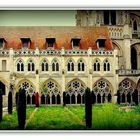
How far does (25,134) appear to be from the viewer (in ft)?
37.0

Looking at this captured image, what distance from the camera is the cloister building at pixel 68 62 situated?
1425cm

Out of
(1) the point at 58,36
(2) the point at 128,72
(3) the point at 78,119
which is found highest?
(1) the point at 58,36

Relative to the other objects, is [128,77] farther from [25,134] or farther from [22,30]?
[25,134]

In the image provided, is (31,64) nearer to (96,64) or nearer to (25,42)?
(25,42)

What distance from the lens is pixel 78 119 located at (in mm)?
11961

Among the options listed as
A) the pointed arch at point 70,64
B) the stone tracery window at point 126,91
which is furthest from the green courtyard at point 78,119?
the pointed arch at point 70,64

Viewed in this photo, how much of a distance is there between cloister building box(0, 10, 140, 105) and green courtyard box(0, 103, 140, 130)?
3.73 feet

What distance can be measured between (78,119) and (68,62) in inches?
155

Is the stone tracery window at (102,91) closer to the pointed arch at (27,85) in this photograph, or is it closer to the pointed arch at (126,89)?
the pointed arch at (126,89)

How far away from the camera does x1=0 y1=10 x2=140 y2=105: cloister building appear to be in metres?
14.2

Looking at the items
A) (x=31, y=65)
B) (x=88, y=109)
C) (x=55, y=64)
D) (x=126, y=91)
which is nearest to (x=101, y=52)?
(x=55, y=64)

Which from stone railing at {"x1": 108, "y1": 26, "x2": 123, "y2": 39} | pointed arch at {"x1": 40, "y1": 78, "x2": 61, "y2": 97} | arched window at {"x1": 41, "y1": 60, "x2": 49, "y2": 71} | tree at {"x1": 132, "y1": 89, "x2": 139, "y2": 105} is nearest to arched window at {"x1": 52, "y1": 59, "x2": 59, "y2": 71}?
arched window at {"x1": 41, "y1": 60, "x2": 49, "y2": 71}

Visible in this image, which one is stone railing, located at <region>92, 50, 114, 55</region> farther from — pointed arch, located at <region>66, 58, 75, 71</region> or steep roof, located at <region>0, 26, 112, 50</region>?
pointed arch, located at <region>66, 58, 75, 71</region>

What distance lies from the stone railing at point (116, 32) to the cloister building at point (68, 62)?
1.67ft
